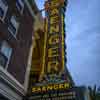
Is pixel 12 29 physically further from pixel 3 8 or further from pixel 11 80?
pixel 11 80

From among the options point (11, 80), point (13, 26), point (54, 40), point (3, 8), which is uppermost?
point (3, 8)

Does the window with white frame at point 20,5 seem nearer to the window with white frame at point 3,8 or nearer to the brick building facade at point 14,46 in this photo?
the brick building facade at point 14,46

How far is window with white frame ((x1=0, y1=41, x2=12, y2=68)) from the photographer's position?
47.1ft

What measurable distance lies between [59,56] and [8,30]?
4114 mm

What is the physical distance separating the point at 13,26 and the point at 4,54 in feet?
9.45

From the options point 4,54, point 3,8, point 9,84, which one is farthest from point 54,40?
point 9,84

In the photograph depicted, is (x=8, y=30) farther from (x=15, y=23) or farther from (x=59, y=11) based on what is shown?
(x=59, y=11)

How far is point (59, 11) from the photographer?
1905 cm

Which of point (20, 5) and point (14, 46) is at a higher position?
point (20, 5)

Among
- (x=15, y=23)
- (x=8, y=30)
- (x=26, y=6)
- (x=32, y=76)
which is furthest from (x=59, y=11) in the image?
(x=32, y=76)

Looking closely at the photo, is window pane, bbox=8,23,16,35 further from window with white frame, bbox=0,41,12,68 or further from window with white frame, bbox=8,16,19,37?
window with white frame, bbox=0,41,12,68

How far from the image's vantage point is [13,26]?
655 inches

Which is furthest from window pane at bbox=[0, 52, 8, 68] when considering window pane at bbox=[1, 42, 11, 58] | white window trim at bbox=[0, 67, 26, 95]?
white window trim at bbox=[0, 67, 26, 95]

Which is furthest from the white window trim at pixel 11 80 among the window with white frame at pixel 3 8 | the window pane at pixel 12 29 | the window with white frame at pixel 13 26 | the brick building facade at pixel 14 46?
the window with white frame at pixel 3 8
